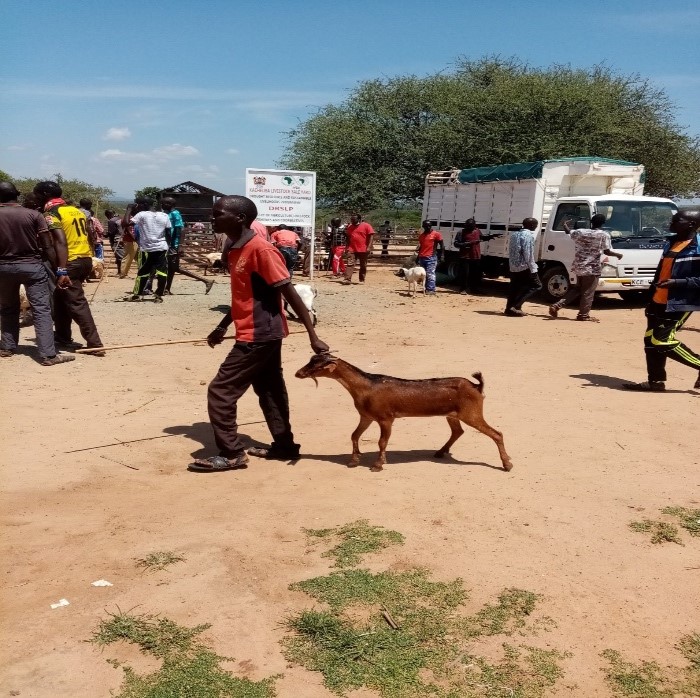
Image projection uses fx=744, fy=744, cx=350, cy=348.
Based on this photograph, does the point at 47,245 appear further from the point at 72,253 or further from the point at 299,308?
the point at 299,308

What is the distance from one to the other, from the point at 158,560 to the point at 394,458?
221 cm

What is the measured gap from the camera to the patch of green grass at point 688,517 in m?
4.26

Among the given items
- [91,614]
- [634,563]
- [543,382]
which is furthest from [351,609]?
[543,382]

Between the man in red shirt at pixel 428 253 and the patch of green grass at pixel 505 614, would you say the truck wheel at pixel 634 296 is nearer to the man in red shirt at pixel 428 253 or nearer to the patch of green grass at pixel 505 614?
the man in red shirt at pixel 428 253

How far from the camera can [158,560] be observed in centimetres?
380

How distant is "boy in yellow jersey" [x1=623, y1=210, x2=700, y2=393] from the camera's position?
24.2ft

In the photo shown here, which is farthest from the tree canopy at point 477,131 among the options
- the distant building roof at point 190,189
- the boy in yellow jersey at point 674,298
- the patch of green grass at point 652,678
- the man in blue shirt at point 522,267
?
the patch of green grass at point 652,678

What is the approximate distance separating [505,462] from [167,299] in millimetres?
9866

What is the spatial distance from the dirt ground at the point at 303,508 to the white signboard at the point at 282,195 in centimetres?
808

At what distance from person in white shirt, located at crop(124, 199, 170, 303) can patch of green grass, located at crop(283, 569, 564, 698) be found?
389 inches

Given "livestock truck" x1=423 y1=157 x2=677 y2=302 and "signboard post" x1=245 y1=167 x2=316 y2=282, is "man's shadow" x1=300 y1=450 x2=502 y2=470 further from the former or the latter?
"signboard post" x1=245 y1=167 x2=316 y2=282

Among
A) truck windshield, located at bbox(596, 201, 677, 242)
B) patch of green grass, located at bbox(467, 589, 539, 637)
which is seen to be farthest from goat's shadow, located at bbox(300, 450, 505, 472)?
truck windshield, located at bbox(596, 201, 677, 242)

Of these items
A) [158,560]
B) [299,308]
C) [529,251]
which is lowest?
[158,560]

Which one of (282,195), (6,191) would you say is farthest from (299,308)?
(282,195)
